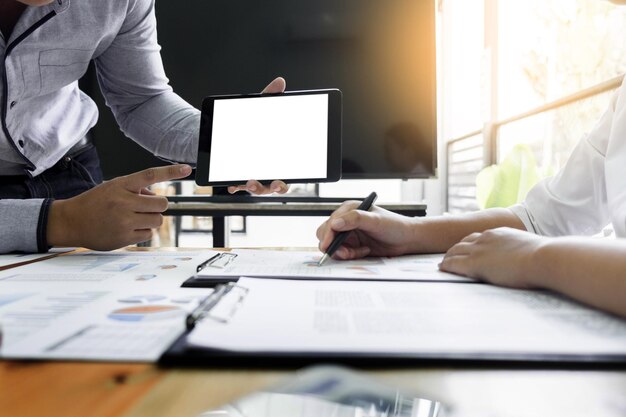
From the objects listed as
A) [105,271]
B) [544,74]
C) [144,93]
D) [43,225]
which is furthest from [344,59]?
[105,271]

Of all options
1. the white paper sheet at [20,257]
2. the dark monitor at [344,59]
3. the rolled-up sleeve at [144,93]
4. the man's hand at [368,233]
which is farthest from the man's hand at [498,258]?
the dark monitor at [344,59]

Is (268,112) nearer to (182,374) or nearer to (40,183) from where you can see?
(40,183)

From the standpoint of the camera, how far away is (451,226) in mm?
679

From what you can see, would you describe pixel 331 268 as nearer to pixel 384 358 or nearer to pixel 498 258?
pixel 498 258

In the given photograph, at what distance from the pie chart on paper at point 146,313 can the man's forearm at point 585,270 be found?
0.91 feet

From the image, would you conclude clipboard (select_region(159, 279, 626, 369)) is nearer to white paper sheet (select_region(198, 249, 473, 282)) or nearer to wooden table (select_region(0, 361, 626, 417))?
wooden table (select_region(0, 361, 626, 417))

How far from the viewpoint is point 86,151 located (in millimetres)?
1065

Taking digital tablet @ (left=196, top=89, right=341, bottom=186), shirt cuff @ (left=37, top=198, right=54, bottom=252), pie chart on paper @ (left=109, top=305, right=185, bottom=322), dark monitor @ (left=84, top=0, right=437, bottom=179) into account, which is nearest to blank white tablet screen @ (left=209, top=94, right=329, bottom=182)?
digital tablet @ (left=196, top=89, right=341, bottom=186)

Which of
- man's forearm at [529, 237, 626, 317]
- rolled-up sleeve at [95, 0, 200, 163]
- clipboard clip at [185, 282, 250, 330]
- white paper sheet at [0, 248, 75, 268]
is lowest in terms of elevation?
white paper sheet at [0, 248, 75, 268]

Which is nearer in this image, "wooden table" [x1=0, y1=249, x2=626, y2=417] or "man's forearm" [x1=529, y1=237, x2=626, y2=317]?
"wooden table" [x1=0, y1=249, x2=626, y2=417]

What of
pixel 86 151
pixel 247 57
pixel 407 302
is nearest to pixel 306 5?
pixel 247 57

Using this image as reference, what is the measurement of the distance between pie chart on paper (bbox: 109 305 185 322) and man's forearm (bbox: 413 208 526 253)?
41cm

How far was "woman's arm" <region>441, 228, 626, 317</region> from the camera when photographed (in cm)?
32

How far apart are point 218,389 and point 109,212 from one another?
50 cm
